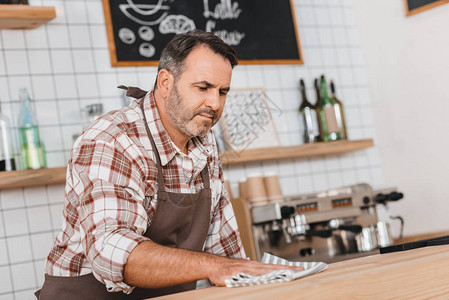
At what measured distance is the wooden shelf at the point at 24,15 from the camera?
9.12 feet

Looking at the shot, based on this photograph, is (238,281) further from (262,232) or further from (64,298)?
(262,232)

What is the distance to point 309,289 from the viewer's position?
1.17 m

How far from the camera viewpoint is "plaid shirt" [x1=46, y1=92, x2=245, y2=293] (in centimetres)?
146

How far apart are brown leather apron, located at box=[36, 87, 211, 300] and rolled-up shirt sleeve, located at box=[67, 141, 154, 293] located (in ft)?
0.27

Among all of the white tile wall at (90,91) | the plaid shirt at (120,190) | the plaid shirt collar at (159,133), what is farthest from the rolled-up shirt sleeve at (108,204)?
the white tile wall at (90,91)

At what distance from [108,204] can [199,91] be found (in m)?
0.47

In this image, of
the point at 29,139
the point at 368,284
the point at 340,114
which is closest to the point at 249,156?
the point at 340,114

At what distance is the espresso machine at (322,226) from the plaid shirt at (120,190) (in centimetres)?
→ 101

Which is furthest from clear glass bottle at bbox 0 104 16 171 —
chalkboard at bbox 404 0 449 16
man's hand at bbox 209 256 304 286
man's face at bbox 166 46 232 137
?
chalkboard at bbox 404 0 449 16

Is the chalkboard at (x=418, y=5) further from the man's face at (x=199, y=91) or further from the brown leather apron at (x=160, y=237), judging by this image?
the brown leather apron at (x=160, y=237)

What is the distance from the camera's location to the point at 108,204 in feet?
4.92

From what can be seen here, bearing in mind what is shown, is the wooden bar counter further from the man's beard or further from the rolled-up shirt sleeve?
the man's beard

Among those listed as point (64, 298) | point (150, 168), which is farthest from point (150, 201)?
point (64, 298)

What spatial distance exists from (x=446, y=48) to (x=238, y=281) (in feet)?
8.40
